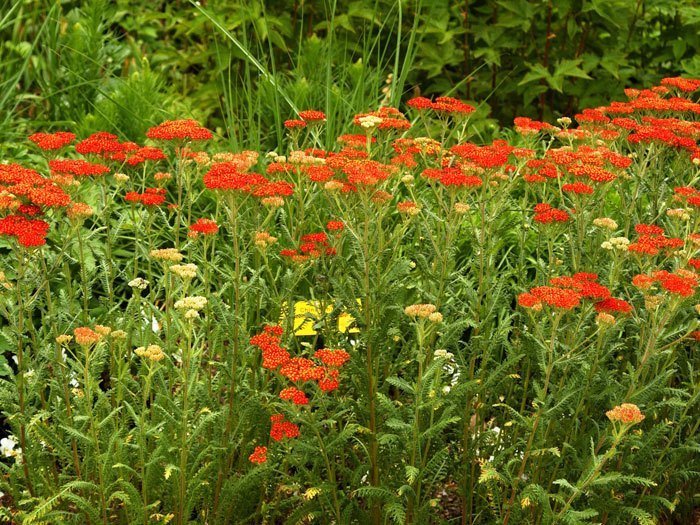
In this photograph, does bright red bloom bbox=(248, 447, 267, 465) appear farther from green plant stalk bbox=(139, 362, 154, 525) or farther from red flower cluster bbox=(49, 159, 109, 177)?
red flower cluster bbox=(49, 159, 109, 177)

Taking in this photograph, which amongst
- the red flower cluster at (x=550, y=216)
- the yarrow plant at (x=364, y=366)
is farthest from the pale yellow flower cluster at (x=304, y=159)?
the red flower cluster at (x=550, y=216)

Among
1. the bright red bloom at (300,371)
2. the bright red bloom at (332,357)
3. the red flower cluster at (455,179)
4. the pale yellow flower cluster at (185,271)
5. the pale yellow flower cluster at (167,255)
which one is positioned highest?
the red flower cluster at (455,179)

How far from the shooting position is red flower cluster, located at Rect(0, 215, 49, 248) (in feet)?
7.45

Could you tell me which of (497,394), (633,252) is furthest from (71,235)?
(633,252)

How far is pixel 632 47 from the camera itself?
6031 mm

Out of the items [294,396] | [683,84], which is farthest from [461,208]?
[683,84]

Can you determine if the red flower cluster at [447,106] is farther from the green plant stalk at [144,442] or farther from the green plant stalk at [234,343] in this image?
the green plant stalk at [144,442]

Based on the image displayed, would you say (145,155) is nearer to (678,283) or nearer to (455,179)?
(455,179)

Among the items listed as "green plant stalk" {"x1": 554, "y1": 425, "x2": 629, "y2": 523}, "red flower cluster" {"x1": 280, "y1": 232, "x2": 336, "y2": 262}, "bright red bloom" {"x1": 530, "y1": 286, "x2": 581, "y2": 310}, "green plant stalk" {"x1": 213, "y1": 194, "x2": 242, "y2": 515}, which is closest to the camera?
"green plant stalk" {"x1": 554, "y1": 425, "x2": 629, "y2": 523}

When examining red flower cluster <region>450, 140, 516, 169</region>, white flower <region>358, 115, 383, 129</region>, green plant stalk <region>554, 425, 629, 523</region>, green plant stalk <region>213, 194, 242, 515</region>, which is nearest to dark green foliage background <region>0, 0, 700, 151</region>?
white flower <region>358, 115, 383, 129</region>

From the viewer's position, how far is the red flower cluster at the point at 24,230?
7.45 ft

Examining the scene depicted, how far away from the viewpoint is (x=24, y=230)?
2.30m

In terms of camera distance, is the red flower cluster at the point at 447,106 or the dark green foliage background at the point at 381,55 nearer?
the red flower cluster at the point at 447,106

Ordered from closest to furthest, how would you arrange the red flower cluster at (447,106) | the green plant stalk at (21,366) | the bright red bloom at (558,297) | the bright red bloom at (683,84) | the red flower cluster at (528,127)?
the bright red bloom at (558,297)
the green plant stalk at (21,366)
the red flower cluster at (447,106)
the red flower cluster at (528,127)
the bright red bloom at (683,84)
